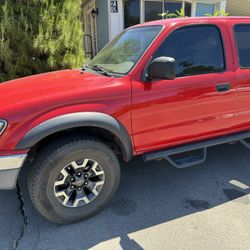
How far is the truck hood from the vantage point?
242 cm

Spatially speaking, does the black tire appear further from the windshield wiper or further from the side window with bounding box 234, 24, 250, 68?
the side window with bounding box 234, 24, 250, 68

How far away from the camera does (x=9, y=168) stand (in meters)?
2.29

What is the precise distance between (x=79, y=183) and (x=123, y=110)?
830mm

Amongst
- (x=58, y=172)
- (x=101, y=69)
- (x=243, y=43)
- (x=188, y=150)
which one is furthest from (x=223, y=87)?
(x=58, y=172)

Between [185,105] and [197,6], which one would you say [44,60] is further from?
[197,6]

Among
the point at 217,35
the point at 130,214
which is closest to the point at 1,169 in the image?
the point at 130,214

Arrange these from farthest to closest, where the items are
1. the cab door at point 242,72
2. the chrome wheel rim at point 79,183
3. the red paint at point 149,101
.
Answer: the cab door at point 242,72
the chrome wheel rim at point 79,183
the red paint at point 149,101

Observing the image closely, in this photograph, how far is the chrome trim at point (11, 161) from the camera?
2.26 m

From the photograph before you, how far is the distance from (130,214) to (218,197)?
3.42 feet

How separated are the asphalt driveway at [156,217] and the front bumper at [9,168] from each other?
57cm

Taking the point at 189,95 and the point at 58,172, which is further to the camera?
the point at 189,95

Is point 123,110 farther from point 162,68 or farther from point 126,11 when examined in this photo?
point 126,11

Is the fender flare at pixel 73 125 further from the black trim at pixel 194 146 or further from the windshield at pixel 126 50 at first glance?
the windshield at pixel 126 50

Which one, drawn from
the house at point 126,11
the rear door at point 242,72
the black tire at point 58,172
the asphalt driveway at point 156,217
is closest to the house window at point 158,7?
the house at point 126,11
